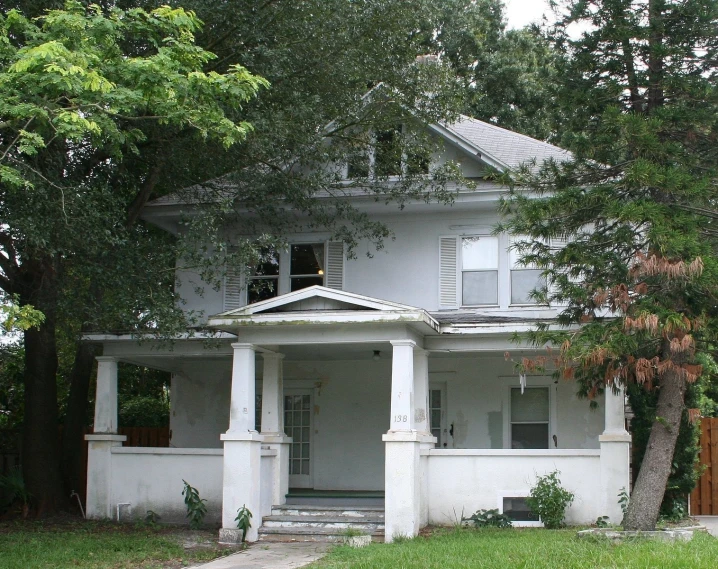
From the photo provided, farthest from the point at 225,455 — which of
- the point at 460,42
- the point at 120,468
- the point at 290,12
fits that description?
the point at 460,42

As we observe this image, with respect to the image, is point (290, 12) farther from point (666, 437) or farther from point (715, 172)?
point (666, 437)

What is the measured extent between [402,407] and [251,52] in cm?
634

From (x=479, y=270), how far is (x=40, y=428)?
8535 millimetres

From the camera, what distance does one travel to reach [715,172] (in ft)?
37.2

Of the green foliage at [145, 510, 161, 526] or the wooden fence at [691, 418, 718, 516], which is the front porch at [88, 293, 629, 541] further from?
the wooden fence at [691, 418, 718, 516]

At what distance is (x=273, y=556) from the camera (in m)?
12.0

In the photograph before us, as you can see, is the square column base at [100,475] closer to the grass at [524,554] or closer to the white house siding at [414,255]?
the white house siding at [414,255]

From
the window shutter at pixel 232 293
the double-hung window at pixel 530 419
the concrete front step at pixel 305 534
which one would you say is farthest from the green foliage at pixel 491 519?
the window shutter at pixel 232 293

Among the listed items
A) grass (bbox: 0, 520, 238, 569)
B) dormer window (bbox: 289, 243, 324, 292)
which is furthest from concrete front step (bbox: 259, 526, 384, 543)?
dormer window (bbox: 289, 243, 324, 292)

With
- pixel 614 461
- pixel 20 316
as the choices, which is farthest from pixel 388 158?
pixel 20 316

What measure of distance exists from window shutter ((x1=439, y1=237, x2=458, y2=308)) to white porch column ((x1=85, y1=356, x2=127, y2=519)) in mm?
6006

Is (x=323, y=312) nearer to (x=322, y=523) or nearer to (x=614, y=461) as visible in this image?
(x=322, y=523)

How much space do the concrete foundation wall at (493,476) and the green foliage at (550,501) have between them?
26 centimetres

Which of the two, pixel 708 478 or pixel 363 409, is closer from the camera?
pixel 708 478
